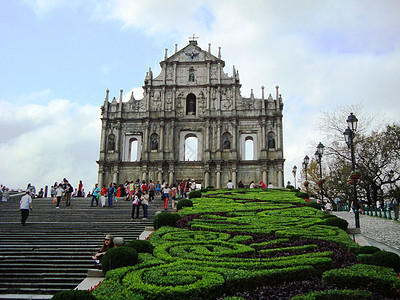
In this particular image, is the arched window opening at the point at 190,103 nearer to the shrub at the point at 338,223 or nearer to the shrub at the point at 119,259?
the shrub at the point at 338,223

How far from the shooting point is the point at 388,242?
14406mm

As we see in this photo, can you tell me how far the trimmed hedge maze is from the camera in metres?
6.74

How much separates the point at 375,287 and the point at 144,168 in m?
32.3

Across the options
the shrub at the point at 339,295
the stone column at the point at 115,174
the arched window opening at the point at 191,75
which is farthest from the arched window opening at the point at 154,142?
the shrub at the point at 339,295

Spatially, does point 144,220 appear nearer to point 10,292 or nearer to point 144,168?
point 10,292

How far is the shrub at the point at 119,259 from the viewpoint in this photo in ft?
27.8

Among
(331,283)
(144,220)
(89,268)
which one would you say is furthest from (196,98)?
(331,283)

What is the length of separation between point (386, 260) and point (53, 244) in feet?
30.8

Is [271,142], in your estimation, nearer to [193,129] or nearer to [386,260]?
[193,129]

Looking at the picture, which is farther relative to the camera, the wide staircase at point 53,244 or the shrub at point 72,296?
the wide staircase at point 53,244

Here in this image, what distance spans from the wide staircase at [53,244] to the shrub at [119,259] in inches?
43.3

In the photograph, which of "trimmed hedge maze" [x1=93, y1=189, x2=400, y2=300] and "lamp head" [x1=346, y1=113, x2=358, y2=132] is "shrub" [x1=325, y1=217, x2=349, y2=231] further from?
"lamp head" [x1=346, y1=113, x2=358, y2=132]

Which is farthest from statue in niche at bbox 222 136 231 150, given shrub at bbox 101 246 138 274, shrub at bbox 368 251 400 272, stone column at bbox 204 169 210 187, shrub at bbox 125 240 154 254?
shrub at bbox 368 251 400 272

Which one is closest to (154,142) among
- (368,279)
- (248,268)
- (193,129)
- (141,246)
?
(193,129)
